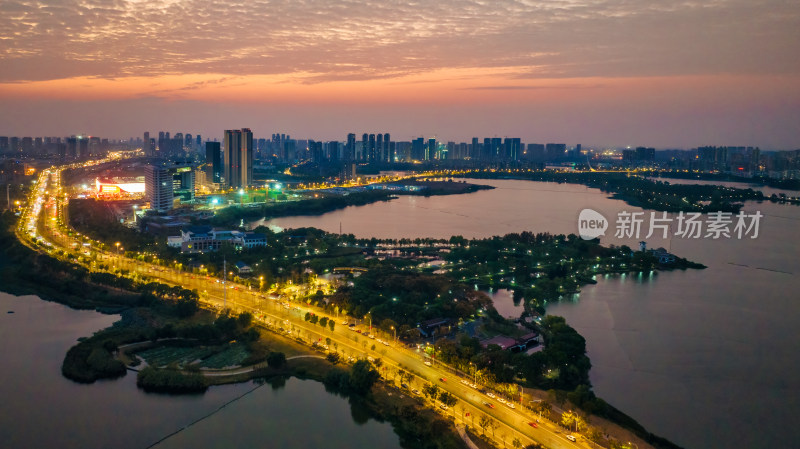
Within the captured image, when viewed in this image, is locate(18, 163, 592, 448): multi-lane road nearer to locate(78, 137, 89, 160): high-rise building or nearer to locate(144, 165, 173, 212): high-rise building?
locate(144, 165, 173, 212): high-rise building

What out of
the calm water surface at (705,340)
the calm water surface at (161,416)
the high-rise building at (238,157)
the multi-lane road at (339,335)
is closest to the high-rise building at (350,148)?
the high-rise building at (238,157)

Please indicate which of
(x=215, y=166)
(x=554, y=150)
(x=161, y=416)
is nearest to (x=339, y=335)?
(x=161, y=416)

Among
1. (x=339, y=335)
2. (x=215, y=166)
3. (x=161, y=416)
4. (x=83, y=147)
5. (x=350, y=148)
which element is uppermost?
(x=350, y=148)

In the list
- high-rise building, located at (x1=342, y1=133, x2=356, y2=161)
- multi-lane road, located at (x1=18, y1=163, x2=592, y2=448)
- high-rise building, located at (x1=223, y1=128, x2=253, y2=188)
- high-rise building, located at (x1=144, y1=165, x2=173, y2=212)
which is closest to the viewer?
multi-lane road, located at (x1=18, y1=163, x2=592, y2=448)

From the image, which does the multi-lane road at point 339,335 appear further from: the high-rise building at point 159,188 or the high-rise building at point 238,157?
the high-rise building at point 238,157

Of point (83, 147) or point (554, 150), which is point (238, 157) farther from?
point (554, 150)

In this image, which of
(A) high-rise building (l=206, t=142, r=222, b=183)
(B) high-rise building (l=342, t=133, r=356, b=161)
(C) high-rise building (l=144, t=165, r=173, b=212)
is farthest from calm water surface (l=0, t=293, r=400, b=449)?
(B) high-rise building (l=342, t=133, r=356, b=161)
